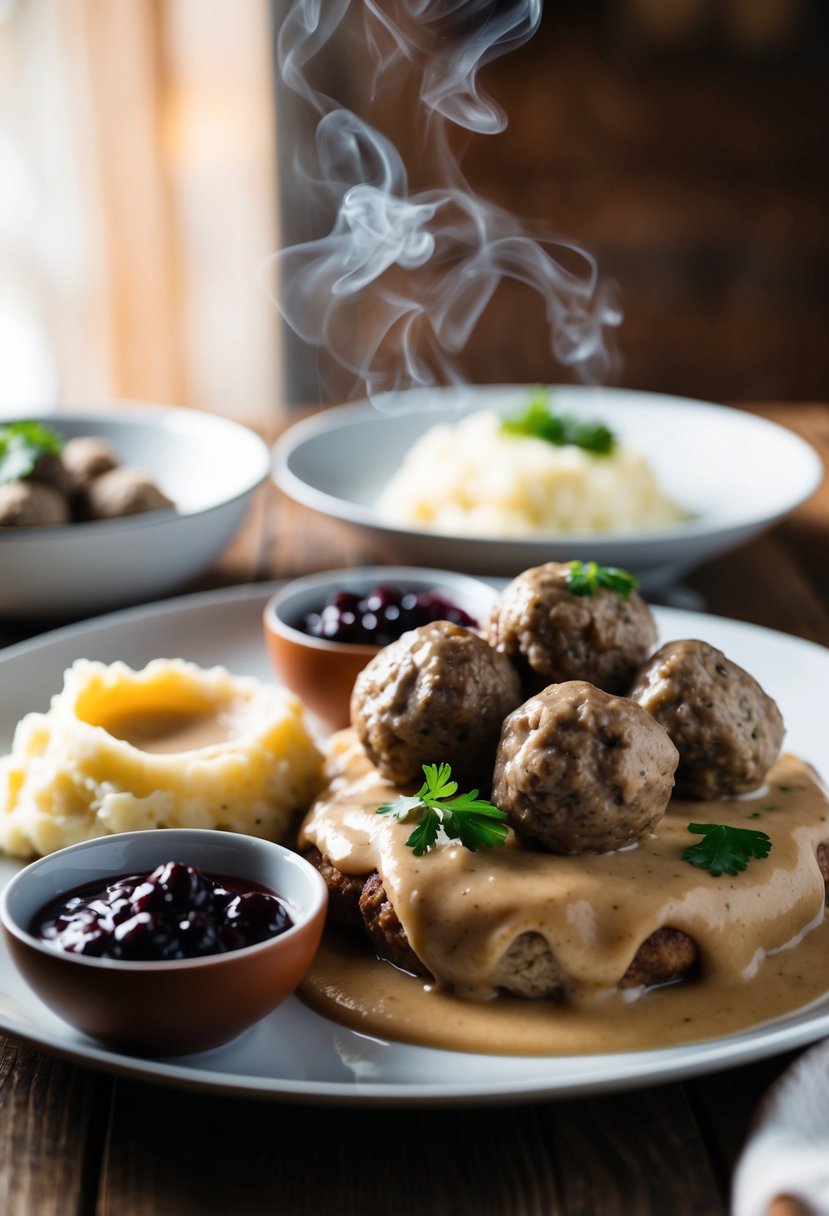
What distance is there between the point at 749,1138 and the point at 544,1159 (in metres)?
0.32

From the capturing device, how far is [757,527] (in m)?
4.54

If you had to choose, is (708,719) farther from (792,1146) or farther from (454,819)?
(792,1146)

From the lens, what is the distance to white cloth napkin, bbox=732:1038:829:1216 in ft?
6.41

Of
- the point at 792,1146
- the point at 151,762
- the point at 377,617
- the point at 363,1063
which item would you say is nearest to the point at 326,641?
the point at 377,617

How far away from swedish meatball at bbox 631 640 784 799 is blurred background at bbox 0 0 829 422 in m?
7.18

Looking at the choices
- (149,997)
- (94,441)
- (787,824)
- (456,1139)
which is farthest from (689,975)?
(94,441)

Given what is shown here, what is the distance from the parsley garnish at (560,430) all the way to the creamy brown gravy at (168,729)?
2098mm

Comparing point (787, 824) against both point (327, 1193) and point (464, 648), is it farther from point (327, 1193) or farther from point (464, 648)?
point (327, 1193)

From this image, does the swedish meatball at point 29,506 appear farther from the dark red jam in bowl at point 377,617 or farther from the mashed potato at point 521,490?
the mashed potato at point 521,490

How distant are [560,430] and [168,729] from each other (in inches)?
90.2

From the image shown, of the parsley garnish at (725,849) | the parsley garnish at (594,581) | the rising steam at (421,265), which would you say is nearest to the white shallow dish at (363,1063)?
the parsley garnish at (725,849)

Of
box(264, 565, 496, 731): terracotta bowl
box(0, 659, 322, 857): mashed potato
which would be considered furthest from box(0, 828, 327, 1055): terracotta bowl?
box(264, 565, 496, 731): terracotta bowl

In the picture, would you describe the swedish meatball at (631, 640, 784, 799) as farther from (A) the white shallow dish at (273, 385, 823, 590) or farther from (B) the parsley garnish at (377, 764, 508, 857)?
(A) the white shallow dish at (273, 385, 823, 590)

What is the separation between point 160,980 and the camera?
85.4 inches
